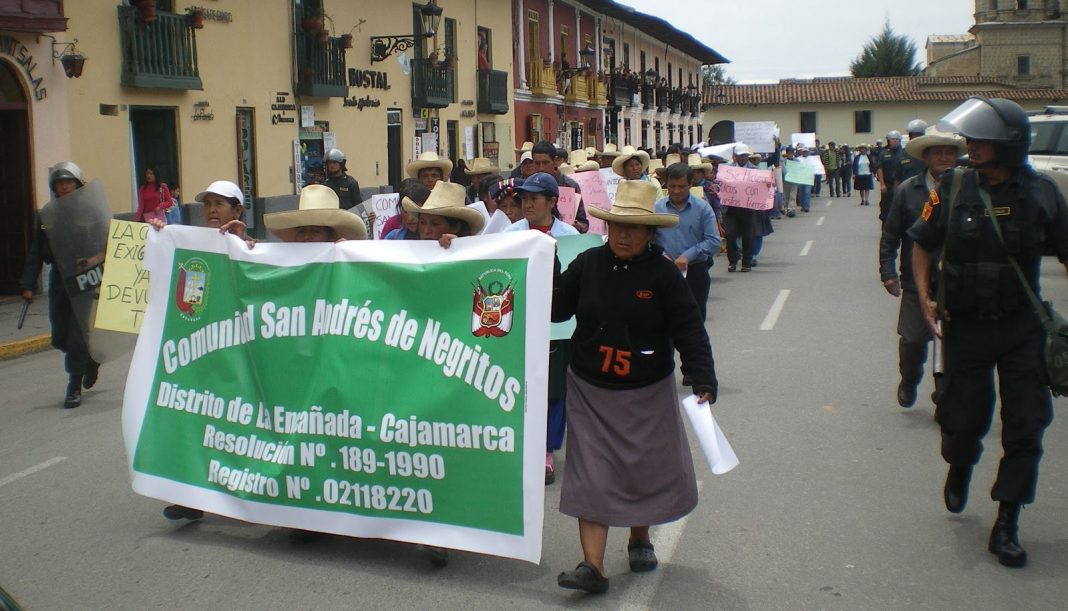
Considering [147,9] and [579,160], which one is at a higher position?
[147,9]

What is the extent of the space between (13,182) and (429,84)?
44.6 feet

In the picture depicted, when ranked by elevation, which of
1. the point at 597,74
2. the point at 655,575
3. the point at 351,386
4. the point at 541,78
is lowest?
the point at 655,575

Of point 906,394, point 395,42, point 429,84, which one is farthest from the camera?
point 429,84

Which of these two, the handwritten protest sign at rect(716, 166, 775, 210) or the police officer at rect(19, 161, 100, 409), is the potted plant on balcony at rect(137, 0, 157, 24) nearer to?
the handwritten protest sign at rect(716, 166, 775, 210)

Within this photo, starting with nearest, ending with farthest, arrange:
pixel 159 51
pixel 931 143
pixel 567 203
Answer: pixel 931 143, pixel 567 203, pixel 159 51

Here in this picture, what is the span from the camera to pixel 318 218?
5.71 metres

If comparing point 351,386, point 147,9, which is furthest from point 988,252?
point 147,9

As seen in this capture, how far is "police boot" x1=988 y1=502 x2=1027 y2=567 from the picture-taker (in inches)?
199

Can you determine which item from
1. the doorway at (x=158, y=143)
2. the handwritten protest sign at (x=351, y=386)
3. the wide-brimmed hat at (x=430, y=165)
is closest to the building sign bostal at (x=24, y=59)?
the doorway at (x=158, y=143)

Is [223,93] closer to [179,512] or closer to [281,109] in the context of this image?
[281,109]

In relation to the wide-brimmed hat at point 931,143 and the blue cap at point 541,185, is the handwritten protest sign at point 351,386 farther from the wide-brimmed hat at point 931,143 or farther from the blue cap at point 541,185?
the wide-brimmed hat at point 931,143

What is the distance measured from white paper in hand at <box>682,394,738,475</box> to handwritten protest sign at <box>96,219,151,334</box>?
4.40m

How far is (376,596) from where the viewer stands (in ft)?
15.8

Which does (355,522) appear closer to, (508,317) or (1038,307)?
A: (508,317)
